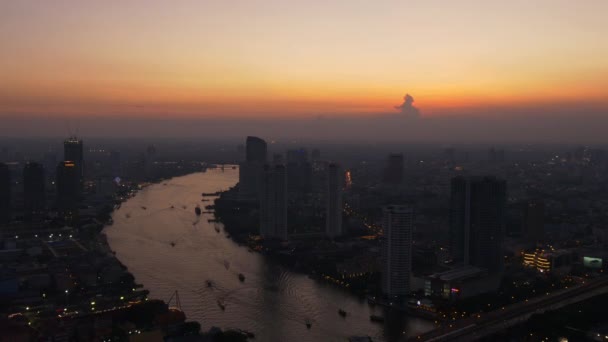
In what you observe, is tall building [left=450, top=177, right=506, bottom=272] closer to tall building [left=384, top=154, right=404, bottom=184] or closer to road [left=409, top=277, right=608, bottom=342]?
road [left=409, top=277, right=608, bottom=342]

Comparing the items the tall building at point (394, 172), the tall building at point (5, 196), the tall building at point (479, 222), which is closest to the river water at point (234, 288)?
the tall building at point (479, 222)

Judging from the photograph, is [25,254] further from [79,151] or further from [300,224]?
[79,151]

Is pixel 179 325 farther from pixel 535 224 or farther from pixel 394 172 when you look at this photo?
pixel 394 172

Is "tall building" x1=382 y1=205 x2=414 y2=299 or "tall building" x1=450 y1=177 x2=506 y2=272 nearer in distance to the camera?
"tall building" x1=382 y1=205 x2=414 y2=299

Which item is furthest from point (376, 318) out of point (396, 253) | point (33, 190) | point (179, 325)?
point (33, 190)

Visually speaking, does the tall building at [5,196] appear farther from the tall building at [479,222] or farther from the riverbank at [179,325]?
the tall building at [479,222]

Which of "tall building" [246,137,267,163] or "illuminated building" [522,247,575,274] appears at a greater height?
"tall building" [246,137,267,163]

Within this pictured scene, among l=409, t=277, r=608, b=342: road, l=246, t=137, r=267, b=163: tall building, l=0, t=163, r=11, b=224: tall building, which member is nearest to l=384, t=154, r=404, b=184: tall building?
l=246, t=137, r=267, b=163: tall building
